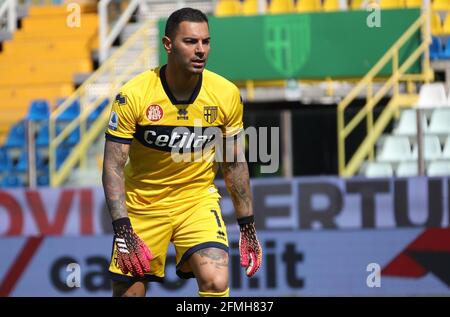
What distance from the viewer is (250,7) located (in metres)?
18.6

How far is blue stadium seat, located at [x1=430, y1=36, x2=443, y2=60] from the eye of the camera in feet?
56.4

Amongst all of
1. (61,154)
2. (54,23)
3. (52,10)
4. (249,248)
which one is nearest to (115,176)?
(249,248)

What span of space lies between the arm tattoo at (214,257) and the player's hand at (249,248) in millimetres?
291

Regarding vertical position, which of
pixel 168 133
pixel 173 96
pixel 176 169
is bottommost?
pixel 176 169

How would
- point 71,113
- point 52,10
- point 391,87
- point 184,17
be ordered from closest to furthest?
point 184,17 < point 391,87 < point 71,113 < point 52,10

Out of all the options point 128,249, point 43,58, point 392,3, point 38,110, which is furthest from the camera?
point 43,58

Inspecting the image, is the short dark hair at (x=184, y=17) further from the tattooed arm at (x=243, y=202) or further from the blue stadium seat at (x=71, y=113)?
the blue stadium seat at (x=71, y=113)

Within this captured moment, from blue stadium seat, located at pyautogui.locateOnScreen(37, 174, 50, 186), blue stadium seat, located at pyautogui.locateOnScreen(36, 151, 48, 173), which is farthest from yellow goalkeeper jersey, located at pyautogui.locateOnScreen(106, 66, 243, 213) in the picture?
blue stadium seat, located at pyautogui.locateOnScreen(36, 151, 48, 173)

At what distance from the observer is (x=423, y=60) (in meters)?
16.9

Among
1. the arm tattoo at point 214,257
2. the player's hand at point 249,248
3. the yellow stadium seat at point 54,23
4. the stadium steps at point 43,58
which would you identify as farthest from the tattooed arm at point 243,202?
the yellow stadium seat at point 54,23

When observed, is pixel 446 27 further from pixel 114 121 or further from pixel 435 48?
pixel 114 121

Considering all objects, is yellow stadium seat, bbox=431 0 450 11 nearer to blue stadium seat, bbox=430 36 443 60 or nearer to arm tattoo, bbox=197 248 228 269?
blue stadium seat, bbox=430 36 443 60

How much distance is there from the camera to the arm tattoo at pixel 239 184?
8320mm

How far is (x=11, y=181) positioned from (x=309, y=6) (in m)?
5.01
